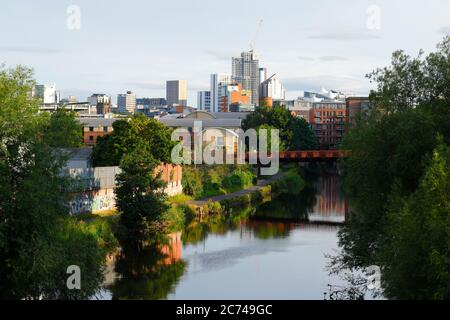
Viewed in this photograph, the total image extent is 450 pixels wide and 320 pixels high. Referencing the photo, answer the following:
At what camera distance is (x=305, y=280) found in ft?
108

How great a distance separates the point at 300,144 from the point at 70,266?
95.1m

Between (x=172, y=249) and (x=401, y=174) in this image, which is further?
(x=172, y=249)

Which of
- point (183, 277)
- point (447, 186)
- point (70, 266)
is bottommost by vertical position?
point (183, 277)

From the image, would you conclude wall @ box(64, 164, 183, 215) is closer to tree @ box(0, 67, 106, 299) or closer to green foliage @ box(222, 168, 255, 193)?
tree @ box(0, 67, 106, 299)

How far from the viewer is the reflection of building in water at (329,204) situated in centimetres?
5722

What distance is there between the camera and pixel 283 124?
111 metres

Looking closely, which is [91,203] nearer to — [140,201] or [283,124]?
[140,201]

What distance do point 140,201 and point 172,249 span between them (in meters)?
4.20

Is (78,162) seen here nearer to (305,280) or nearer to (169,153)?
(169,153)

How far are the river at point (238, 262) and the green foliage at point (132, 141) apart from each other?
7473mm

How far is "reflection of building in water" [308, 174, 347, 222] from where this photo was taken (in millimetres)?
57219

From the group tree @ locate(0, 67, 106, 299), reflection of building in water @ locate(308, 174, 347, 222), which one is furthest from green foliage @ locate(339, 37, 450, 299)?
reflection of building in water @ locate(308, 174, 347, 222)

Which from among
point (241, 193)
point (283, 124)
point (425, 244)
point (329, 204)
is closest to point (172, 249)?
point (425, 244)
